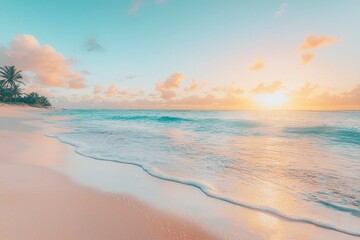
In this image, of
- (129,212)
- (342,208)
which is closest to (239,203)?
(342,208)

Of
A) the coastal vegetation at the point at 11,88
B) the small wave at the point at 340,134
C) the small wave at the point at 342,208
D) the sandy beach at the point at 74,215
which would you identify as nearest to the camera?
the sandy beach at the point at 74,215

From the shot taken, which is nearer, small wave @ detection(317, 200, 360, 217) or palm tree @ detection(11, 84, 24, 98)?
small wave @ detection(317, 200, 360, 217)

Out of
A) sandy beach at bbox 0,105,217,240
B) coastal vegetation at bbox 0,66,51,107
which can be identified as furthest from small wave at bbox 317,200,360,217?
coastal vegetation at bbox 0,66,51,107

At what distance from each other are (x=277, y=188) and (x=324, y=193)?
82cm

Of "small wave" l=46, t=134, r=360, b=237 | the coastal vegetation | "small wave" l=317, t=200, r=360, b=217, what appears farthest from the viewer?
the coastal vegetation

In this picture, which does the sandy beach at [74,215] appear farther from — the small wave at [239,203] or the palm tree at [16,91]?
the palm tree at [16,91]

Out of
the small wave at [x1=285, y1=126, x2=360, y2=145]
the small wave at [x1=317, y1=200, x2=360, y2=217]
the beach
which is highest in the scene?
the small wave at [x1=285, y1=126, x2=360, y2=145]

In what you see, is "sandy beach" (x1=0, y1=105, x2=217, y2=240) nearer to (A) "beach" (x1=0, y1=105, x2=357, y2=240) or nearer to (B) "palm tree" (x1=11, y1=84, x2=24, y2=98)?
(A) "beach" (x1=0, y1=105, x2=357, y2=240)

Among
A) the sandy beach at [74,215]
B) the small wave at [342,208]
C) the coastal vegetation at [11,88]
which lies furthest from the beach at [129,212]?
the coastal vegetation at [11,88]

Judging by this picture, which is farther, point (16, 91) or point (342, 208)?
point (16, 91)

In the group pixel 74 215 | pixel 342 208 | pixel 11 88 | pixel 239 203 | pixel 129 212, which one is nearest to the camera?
pixel 74 215

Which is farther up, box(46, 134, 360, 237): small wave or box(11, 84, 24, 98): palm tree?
box(11, 84, 24, 98): palm tree

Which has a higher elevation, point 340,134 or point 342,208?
point 340,134

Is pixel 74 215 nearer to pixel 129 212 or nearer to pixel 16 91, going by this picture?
pixel 129 212
